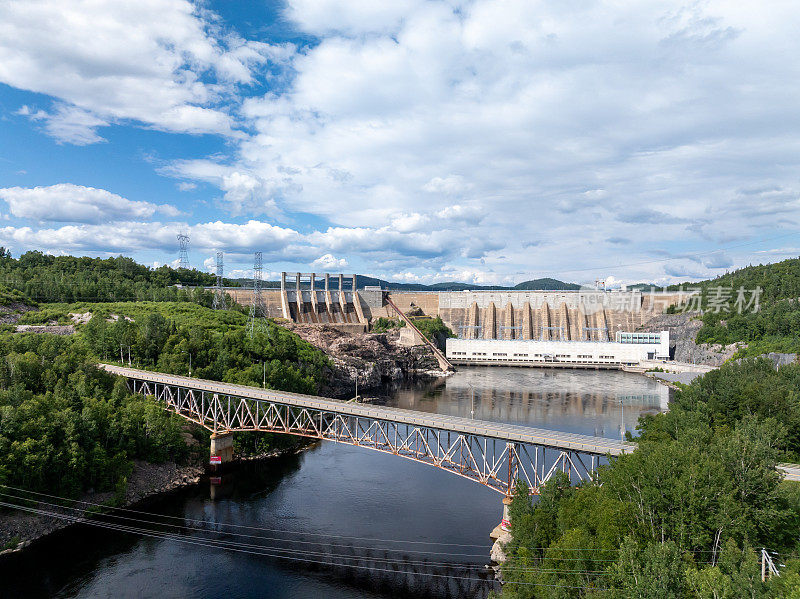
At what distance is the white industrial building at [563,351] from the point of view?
11225 cm

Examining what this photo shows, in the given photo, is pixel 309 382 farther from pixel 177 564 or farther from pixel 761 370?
pixel 761 370

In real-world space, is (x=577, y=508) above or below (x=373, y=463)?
above

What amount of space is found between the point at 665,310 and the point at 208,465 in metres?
113

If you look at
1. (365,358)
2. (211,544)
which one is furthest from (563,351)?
(211,544)

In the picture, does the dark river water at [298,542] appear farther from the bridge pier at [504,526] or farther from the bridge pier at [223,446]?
the bridge pier at [223,446]

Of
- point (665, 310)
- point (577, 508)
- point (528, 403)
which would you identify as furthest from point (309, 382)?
point (665, 310)

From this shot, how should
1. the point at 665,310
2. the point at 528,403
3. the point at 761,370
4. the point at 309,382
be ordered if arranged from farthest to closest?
the point at 665,310, the point at 528,403, the point at 309,382, the point at 761,370

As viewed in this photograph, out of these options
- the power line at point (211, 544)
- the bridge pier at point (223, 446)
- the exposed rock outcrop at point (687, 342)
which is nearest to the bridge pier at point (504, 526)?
the power line at point (211, 544)

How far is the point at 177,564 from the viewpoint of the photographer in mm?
30359

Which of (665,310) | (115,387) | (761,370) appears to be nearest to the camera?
(115,387)

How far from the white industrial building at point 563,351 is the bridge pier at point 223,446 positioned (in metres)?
75.5

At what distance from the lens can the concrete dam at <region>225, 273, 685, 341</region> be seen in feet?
399

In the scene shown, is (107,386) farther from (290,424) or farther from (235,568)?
(235,568)

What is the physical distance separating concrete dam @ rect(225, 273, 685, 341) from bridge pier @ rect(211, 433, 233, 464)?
6894cm
